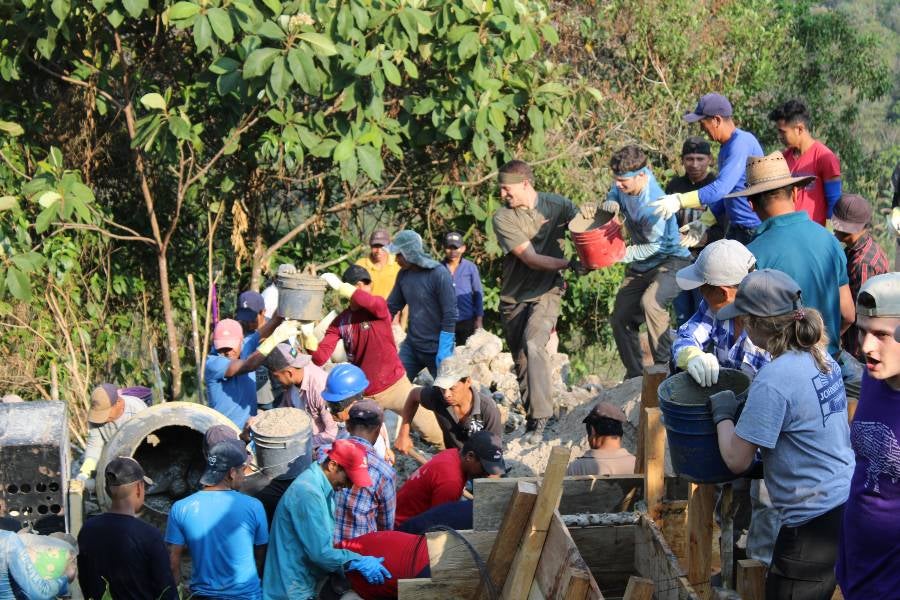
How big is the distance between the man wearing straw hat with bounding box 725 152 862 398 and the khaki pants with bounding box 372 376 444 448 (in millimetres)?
3031

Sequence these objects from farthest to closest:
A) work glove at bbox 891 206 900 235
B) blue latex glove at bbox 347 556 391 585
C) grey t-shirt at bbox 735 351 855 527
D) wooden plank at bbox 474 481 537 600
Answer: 1. work glove at bbox 891 206 900 235
2. blue latex glove at bbox 347 556 391 585
3. wooden plank at bbox 474 481 537 600
4. grey t-shirt at bbox 735 351 855 527

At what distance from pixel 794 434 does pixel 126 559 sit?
113 inches

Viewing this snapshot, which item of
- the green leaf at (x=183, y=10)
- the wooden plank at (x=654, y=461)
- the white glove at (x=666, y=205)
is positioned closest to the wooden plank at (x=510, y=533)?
the wooden plank at (x=654, y=461)

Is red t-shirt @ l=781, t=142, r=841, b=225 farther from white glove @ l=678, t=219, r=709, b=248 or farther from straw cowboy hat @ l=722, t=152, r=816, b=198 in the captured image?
straw cowboy hat @ l=722, t=152, r=816, b=198

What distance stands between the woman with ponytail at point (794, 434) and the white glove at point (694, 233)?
117 inches

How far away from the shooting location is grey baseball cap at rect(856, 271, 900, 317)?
315cm

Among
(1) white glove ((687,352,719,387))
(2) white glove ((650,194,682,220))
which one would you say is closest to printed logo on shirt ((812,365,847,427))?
(1) white glove ((687,352,719,387))

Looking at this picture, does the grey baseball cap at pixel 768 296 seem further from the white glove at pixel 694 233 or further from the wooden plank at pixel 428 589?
the white glove at pixel 694 233

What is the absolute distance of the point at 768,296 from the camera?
11.7ft

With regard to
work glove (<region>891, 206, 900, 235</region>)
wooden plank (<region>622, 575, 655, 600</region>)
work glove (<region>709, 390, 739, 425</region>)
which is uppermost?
work glove (<region>709, 390, 739, 425</region>)

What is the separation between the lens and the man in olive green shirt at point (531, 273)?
7.60m

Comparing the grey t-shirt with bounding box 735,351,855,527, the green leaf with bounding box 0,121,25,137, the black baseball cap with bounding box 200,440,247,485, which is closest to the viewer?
the grey t-shirt with bounding box 735,351,855,527

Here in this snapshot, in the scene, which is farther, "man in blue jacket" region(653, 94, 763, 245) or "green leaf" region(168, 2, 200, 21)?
"green leaf" region(168, 2, 200, 21)

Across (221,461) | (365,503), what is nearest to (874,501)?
(365,503)
